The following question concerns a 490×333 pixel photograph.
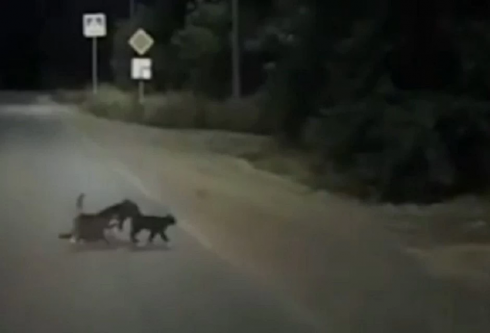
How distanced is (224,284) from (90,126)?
33907mm

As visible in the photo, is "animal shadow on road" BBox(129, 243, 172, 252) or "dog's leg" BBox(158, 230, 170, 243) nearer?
"animal shadow on road" BBox(129, 243, 172, 252)

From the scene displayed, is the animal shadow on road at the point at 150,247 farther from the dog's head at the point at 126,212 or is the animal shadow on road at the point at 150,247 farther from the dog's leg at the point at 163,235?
the dog's head at the point at 126,212

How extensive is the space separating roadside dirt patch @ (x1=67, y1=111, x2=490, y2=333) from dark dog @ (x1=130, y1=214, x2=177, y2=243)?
0.70 meters

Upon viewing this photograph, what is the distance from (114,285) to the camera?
12953 mm

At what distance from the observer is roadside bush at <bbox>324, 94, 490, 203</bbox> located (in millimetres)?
20312

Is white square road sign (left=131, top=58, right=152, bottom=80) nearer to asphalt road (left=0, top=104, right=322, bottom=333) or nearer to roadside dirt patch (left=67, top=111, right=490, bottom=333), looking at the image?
roadside dirt patch (left=67, top=111, right=490, bottom=333)

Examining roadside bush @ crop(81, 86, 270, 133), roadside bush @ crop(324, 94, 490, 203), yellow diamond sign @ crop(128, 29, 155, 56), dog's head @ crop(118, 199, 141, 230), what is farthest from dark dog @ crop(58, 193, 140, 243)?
yellow diamond sign @ crop(128, 29, 155, 56)

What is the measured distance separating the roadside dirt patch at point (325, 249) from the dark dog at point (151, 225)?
70cm

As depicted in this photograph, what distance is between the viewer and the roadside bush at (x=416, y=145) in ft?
66.6

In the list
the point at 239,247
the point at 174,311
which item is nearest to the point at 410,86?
the point at 239,247

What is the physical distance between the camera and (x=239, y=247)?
15.7 metres

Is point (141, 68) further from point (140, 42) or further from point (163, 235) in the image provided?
point (163, 235)

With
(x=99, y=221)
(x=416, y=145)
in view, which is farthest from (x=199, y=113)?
(x=99, y=221)

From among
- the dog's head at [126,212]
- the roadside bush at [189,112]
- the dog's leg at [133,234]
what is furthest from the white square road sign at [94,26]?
the dog's head at [126,212]
